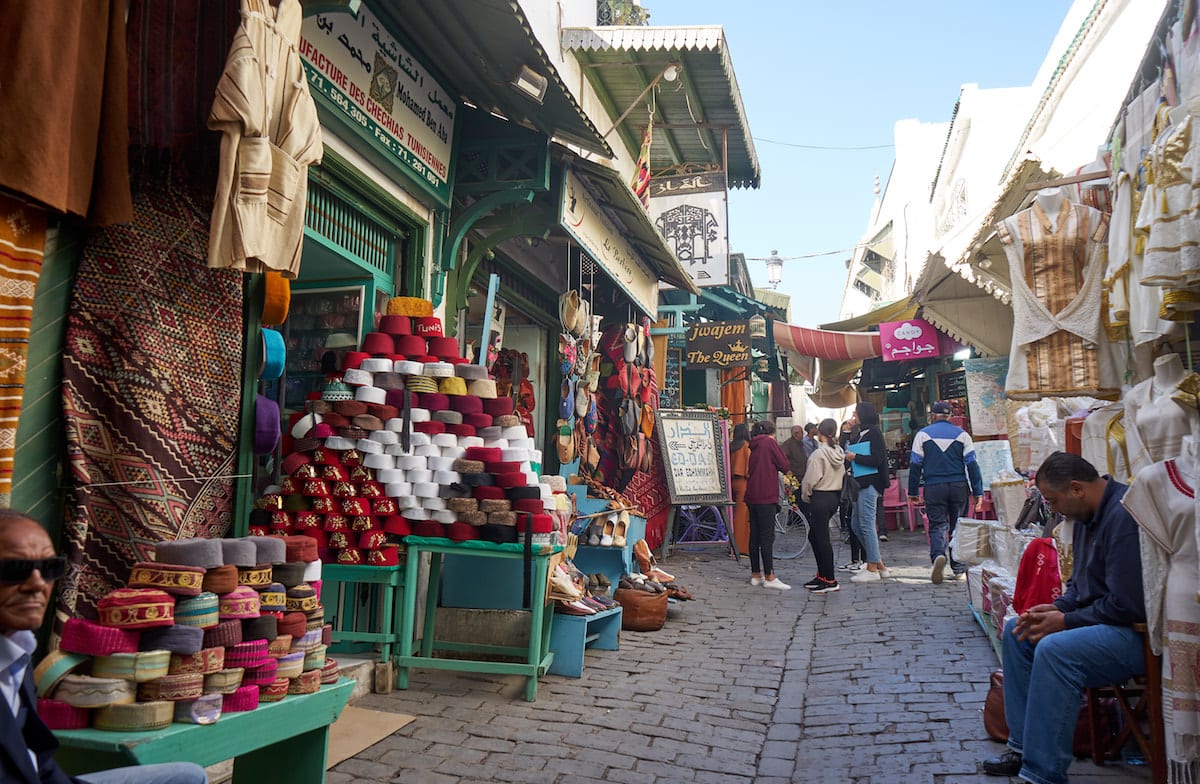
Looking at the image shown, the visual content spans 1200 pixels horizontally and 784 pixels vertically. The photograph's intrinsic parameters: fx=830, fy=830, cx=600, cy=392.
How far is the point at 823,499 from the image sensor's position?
29.0 feet

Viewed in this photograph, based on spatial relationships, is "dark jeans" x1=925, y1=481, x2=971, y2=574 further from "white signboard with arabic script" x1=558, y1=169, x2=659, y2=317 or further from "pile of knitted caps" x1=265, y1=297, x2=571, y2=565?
"pile of knitted caps" x1=265, y1=297, x2=571, y2=565

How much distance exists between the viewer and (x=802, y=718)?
188 inches

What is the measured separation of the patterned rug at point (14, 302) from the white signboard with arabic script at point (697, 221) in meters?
9.63

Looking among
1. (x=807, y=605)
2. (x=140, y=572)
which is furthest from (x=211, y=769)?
(x=807, y=605)

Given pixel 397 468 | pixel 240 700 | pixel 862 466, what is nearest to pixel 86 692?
pixel 240 700

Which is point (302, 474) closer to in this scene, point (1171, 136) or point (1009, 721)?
point (1009, 721)

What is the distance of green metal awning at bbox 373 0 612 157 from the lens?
16.6 ft

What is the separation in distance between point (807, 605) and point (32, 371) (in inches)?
273

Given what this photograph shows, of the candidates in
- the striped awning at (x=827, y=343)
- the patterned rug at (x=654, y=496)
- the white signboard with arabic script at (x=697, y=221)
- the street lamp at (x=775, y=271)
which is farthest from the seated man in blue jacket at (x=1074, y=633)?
the street lamp at (x=775, y=271)

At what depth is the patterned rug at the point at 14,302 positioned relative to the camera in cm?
278

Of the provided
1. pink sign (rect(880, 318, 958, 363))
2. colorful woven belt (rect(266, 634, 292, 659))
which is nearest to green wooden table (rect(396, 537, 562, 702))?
colorful woven belt (rect(266, 634, 292, 659))

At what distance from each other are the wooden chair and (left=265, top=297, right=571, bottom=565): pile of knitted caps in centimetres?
289

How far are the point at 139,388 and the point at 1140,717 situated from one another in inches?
180

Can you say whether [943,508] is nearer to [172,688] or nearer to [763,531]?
[763,531]
